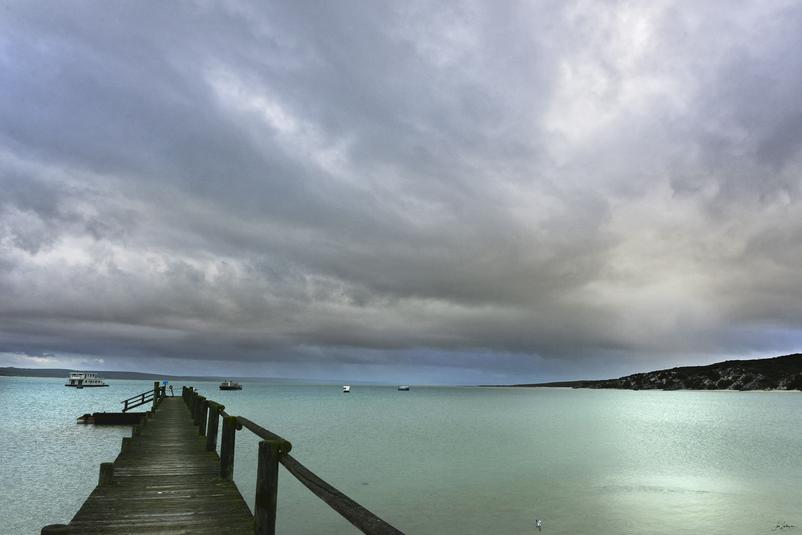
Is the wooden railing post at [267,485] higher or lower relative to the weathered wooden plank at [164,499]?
higher

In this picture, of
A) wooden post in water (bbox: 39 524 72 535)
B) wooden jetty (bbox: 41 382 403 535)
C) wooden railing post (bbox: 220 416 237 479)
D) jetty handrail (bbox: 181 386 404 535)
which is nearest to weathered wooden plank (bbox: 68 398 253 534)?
wooden jetty (bbox: 41 382 403 535)

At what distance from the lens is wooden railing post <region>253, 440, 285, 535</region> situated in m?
6.70

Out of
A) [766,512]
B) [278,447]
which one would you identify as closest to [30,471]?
[278,447]

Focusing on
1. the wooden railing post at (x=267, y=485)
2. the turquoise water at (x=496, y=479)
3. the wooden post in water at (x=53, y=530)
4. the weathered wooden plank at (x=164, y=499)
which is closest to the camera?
the wooden post in water at (x=53, y=530)

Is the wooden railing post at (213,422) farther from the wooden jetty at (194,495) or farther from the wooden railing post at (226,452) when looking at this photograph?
the wooden railing post at (226,452)

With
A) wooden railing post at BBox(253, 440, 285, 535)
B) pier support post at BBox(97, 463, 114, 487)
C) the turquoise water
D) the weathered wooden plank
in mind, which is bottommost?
the turquoise water

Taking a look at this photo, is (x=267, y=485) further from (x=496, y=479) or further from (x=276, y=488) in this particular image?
(x=496, y=479)

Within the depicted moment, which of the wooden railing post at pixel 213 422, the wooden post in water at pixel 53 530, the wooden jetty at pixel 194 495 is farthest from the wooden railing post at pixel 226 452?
the wooden post in water at pixel 53 530

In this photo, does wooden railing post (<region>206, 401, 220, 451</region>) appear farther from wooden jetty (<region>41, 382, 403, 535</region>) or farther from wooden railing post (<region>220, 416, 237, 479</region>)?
wooden railing post (<region>220, 416, 237, 479</region>)

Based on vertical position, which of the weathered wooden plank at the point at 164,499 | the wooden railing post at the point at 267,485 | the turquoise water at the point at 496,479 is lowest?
the turquoise water at the point at 496,479

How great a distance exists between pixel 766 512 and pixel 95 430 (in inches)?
2279

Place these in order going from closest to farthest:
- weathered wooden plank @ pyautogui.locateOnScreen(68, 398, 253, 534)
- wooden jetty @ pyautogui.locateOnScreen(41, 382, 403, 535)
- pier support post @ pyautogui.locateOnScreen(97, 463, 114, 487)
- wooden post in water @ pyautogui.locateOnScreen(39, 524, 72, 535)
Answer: wooden post in water @ pyautogui.locateOnScreen(39, 524, 72, 535) < wooden jetty @ pyautogui.locateOnScreen(41, 382, 403, 535) < weathered wooden plank @ pyautogui.locateOnScreen(68, 398, 253, 534) < pier support post @ pyautogui.locateOnScreen(97, 463, 114, 487)

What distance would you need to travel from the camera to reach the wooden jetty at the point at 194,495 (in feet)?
18.3

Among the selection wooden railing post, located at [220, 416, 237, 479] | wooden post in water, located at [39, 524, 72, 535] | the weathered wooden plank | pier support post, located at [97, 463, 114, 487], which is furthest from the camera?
wooden railing post, located at [220, 416, 237, 479]
